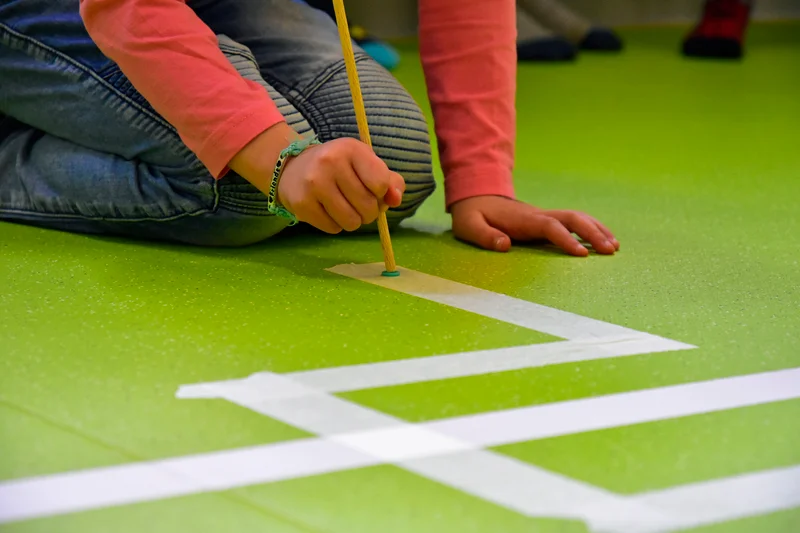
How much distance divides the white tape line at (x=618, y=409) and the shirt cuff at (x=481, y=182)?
0.48m

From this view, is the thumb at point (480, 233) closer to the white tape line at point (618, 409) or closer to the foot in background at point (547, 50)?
the white tape line at point (618, 409)

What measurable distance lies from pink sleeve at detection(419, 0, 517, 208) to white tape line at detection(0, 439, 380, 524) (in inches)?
25.0

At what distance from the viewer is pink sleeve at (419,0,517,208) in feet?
4.04

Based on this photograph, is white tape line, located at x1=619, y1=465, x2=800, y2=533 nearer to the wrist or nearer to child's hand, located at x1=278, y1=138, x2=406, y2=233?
child's hand, located at x1=278, y1=138, x2=406, y2=233

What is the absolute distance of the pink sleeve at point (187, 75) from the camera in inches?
38.1

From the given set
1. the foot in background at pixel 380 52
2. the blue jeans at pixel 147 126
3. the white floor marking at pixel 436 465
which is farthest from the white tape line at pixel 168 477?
the foot in background at pixel 380 52

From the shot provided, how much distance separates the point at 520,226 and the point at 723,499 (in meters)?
0.60

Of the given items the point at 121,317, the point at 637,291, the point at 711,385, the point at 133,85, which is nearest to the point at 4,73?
the point at 133,85

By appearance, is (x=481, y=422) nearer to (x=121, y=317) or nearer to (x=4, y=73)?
A: (x=121, y=317)

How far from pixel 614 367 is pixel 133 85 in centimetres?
57

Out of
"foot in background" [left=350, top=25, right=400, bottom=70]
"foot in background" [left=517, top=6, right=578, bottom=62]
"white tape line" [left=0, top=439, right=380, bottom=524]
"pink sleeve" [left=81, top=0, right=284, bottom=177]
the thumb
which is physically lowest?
"foot in background" [left=517, top=6, right=578, bottom=62]

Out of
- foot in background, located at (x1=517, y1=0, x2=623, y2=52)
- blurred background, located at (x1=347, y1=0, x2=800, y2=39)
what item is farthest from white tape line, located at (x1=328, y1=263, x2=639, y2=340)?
blurred background, located at (x1=347, y1=0, x2=800, y2=39)

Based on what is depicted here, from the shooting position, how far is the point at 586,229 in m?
1.13

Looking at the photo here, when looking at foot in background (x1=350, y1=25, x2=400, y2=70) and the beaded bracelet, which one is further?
foot in background (x1=350, y1=25, x2=400, y2=70)
